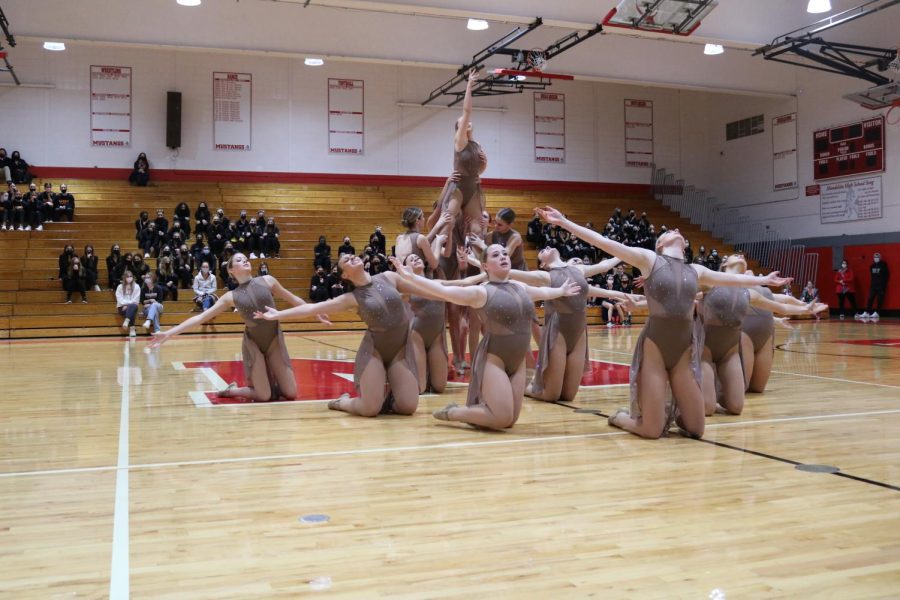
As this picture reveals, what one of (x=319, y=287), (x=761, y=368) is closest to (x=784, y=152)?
(x=319, y=287)

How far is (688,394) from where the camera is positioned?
226 inches

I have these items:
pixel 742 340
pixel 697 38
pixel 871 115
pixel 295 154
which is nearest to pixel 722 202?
pixel 871 115

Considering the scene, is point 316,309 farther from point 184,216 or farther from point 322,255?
point 184,216

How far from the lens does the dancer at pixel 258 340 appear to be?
7664mm

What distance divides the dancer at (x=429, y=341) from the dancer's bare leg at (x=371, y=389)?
1.07 meters

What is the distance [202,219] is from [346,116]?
23.2ft

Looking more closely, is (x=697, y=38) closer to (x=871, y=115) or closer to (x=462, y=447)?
(x=871, y=115)

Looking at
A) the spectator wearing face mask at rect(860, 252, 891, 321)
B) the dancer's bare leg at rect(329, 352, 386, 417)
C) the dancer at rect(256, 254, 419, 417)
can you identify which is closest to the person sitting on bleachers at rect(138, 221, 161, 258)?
the dancer at rect(256, 254, 419, 417)

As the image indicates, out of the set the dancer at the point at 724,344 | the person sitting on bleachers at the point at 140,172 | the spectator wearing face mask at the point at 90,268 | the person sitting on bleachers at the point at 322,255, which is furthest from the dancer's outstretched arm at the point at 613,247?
the person sitting on bleachers at the point at 140,172

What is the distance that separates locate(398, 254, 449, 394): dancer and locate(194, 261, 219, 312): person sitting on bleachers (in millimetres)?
12241

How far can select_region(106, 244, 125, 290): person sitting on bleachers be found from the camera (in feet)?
64.7

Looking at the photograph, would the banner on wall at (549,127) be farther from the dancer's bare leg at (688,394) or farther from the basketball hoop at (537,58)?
the dancer's bare leg at (688,394)

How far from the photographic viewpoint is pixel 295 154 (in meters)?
26.9

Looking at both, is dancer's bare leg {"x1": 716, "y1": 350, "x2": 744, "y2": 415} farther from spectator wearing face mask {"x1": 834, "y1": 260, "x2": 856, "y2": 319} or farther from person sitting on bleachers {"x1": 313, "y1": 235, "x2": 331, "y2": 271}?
spectator wearing face mask {"x1": 834, "y1": 260, "x2": 856, "y2": 319}
